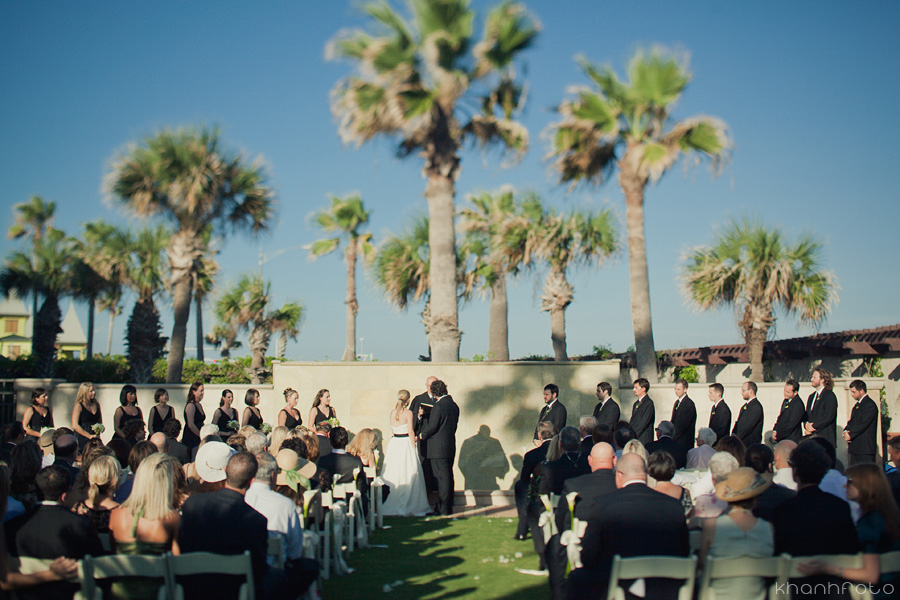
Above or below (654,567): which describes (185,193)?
above

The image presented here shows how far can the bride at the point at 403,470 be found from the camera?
1052 cm

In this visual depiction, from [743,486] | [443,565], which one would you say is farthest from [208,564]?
[443,565]

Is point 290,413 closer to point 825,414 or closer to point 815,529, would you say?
point 825,414

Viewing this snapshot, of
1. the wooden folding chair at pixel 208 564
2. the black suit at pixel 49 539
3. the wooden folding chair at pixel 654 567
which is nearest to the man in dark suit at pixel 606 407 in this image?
the wooden folding chair at pixel 654 567

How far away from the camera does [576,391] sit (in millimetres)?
12344

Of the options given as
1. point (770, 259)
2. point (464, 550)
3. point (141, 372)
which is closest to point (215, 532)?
point (464, 550)

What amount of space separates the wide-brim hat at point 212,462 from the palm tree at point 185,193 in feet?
42.7

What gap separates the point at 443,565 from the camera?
7488 mm

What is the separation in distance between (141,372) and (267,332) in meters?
8.68

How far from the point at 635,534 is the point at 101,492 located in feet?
12.3

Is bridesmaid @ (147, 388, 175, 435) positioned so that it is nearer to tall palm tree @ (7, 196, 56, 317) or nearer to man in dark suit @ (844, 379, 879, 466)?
man in dark suit @ (844, 379, 879, 466)

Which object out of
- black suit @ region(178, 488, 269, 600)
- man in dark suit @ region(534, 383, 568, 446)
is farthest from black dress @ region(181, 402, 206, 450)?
black suit @ region(178, 488, 269, 600)

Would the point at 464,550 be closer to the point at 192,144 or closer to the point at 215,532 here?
the point at 215,532

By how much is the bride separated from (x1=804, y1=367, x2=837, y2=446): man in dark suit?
538 cm
